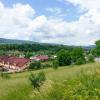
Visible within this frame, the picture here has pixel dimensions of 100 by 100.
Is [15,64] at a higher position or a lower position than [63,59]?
lower

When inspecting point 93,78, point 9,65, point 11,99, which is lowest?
point 9,65

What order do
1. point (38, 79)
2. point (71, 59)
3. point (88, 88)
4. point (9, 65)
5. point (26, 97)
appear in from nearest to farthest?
point (88, 88) → point (26, 97) → point (38, 79) → point (71, 59) → point (9, 65)

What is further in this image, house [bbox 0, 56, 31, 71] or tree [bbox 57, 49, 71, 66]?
house [bbox 0, 56, 31, 71]

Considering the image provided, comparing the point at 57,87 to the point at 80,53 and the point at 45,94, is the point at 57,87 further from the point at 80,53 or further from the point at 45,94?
the point at 80,53

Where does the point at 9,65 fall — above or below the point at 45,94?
below

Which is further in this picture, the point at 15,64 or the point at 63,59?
the point at 15,64

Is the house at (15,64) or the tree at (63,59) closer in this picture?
the tree at (63,59)

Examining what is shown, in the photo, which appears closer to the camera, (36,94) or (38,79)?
(36,94)

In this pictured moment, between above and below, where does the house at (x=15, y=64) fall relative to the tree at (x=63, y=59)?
below

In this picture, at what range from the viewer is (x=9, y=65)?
137625 mm

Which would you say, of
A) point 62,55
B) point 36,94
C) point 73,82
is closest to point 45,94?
point 36,94

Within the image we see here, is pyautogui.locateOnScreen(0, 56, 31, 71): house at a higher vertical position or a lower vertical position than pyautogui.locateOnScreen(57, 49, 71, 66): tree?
lower

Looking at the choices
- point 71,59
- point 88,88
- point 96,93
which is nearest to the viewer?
point 96,93

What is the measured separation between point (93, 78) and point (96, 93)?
1456mm
